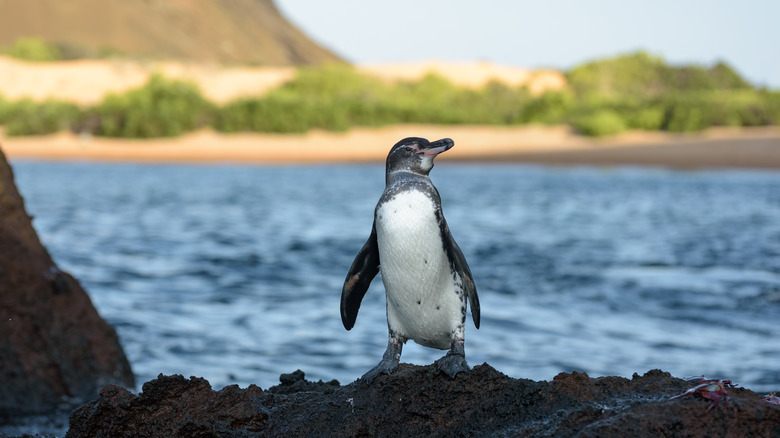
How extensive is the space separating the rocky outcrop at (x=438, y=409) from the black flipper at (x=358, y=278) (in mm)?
318

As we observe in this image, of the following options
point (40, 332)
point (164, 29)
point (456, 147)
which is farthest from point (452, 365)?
point (164, 29)

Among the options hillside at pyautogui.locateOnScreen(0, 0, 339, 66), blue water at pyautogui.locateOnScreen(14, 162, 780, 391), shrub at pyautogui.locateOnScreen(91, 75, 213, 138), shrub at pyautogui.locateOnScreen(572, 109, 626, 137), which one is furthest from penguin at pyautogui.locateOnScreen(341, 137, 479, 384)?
hillside at pyautogui.locateOnScreen(0, 0, 339, 66)

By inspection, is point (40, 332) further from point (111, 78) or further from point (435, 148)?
point (111, 78)

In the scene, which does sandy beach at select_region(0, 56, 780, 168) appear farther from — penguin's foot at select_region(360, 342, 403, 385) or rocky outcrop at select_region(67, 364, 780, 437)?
rocky outcrop at select_region(67, 364, 780, 437)

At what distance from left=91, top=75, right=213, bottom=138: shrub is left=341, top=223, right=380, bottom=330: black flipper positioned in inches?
1582

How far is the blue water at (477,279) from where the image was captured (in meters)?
6.82

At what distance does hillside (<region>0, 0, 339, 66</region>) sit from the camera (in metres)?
125

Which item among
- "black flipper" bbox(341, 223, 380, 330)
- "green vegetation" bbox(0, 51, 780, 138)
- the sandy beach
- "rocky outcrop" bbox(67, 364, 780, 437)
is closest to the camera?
"rocky outcrop" bbox(67, 364, 780, 437)

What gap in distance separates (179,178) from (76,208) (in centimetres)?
1048

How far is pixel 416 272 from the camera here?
11.2 ft

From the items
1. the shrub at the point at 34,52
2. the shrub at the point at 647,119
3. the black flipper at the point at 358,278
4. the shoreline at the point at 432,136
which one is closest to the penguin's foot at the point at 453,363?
the black flipper at the point at 358,278

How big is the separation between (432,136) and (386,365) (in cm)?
4100

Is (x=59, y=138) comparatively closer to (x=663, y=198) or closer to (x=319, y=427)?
(x=663, y=198)

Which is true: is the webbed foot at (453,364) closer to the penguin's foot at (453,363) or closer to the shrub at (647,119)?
the penguin's foot at (453,363)
